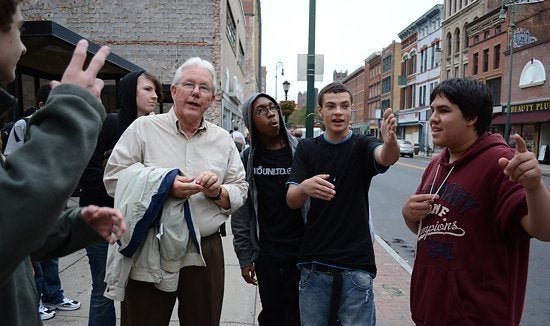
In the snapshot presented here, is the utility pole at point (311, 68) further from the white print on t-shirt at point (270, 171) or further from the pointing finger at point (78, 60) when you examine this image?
the pointing finger at point (78, 60)

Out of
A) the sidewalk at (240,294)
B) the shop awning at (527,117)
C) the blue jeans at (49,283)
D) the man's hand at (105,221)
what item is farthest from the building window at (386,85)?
the man's hand at (105,221)

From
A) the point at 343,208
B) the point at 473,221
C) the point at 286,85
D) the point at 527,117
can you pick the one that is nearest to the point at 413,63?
the point at 527,117

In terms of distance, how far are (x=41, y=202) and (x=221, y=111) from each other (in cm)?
1499

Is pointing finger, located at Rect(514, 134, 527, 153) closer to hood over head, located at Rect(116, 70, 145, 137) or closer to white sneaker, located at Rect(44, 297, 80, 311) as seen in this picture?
hood over head, located at Rect(116, 70, 145, 137)

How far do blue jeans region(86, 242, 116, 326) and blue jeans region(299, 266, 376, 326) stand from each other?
153 centimetres

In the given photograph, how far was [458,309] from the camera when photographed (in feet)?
6.19

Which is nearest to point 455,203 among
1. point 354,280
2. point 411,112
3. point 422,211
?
point 422,211

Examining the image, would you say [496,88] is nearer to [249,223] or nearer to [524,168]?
[249,223]

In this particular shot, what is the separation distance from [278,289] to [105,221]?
81.5 inches

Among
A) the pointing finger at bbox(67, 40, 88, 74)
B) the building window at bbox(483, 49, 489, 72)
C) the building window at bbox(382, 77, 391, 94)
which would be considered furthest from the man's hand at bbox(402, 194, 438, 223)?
the building window at bbox(382, 77, 391, 94)

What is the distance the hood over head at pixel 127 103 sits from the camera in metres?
3.19

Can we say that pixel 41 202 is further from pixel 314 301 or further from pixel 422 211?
pixel 314 301

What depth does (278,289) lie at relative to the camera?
3.14 m

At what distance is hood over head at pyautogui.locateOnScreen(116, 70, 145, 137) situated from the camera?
10.5 feet
